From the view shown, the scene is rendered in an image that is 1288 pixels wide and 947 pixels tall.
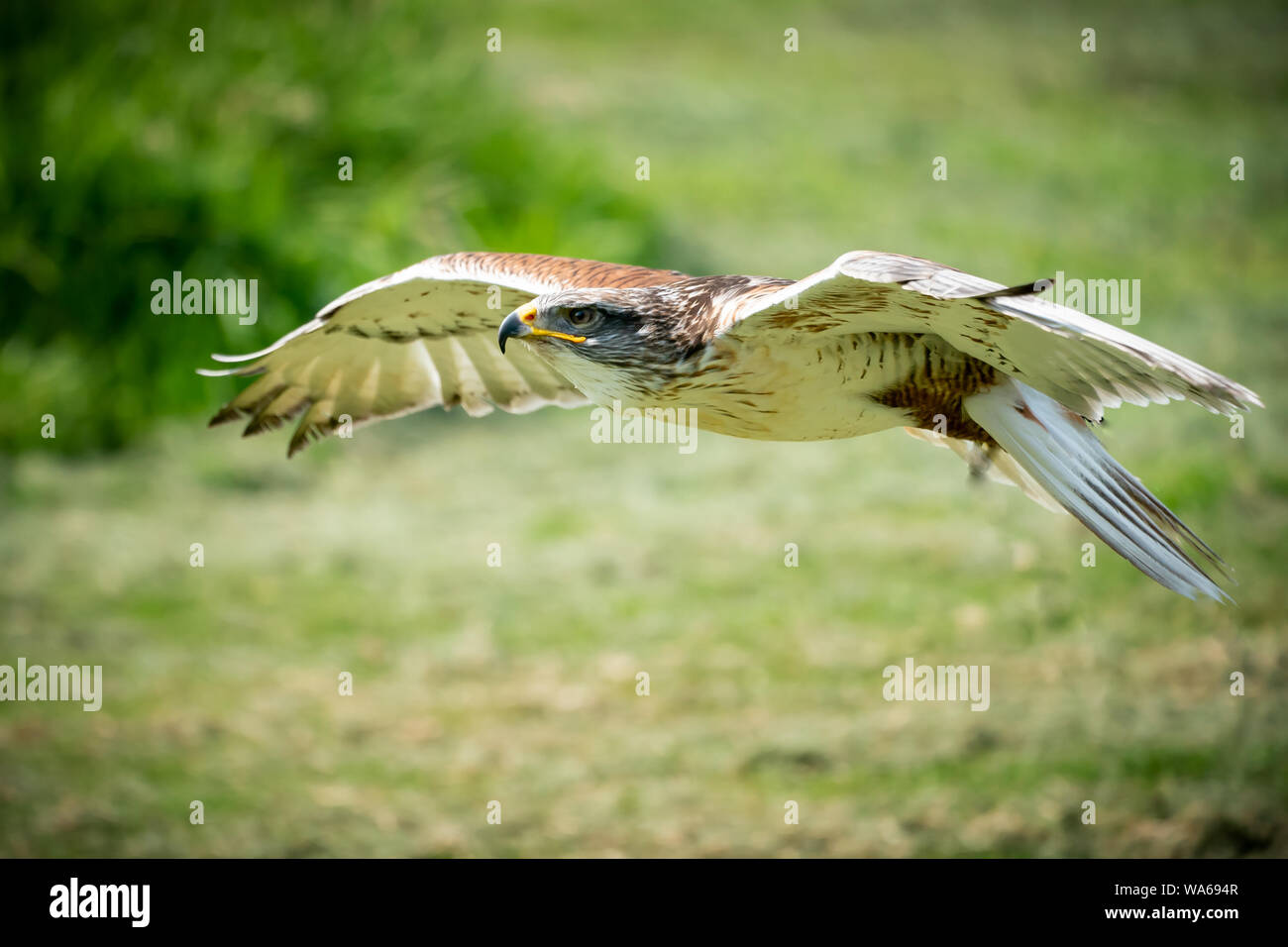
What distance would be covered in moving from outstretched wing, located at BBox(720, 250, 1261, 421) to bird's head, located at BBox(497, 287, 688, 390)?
26 cm

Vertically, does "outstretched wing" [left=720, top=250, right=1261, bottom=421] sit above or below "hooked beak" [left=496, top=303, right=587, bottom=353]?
below

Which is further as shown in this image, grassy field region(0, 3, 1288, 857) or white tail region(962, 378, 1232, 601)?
grassy field region(0, 3, 1288, 857)

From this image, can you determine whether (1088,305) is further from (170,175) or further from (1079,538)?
(170,175)

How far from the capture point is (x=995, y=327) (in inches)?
147

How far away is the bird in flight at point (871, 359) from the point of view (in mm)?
3588

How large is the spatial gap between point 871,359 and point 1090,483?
757 mm

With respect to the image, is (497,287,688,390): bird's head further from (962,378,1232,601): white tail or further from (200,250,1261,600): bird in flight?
(962,378,1232,601): white tail

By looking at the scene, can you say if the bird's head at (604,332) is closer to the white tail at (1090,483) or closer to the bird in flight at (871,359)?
the bird in flight at (871,359)

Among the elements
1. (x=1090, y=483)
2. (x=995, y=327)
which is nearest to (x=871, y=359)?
(x=995, y=327)

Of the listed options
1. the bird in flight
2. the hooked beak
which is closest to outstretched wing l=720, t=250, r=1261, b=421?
the bird in flight

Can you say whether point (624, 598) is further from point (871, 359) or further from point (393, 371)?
point (871, 359)

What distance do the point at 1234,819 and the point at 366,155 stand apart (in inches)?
381

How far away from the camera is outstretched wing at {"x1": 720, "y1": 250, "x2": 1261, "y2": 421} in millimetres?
3422

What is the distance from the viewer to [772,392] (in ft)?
13.9
